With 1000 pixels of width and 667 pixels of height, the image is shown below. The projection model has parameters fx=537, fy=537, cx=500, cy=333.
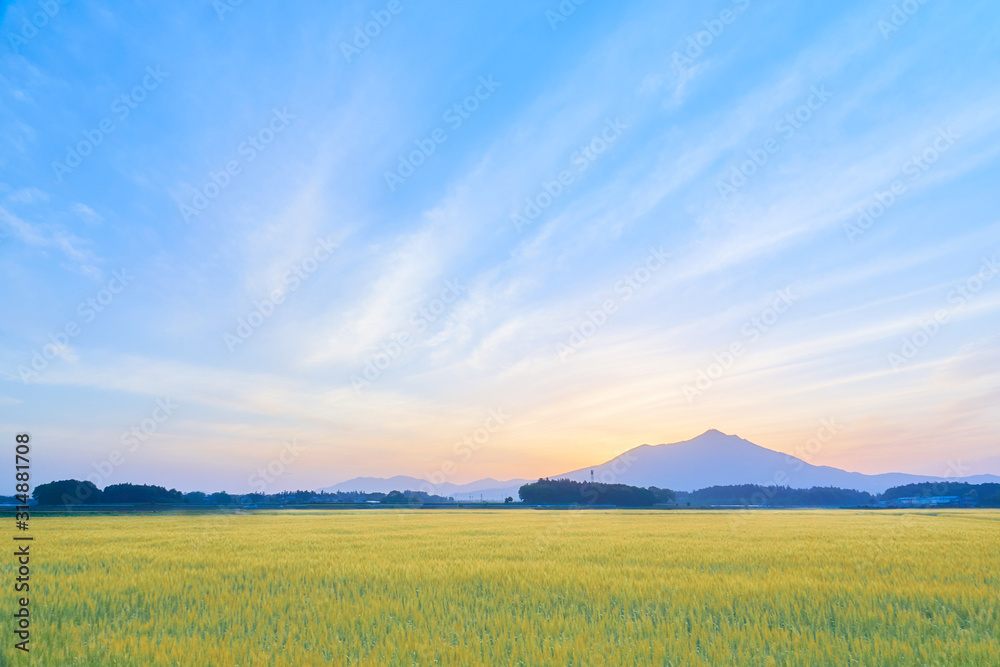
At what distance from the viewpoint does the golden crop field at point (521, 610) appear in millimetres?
6469

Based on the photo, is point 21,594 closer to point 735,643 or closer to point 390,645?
point 390,645

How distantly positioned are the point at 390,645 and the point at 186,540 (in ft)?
71.4

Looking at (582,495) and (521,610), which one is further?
(582,495)

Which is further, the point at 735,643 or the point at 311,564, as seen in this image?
the point at 311,564

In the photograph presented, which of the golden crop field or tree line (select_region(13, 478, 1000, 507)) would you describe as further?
tree line (select_region(13, 478, 1000, 507))

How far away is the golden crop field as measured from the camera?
255 inches

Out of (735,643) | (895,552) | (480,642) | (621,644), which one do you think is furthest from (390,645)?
(895,552)

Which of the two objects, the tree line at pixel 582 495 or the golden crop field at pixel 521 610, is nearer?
the golden crop field at pixel 521 610

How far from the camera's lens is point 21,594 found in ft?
35.7

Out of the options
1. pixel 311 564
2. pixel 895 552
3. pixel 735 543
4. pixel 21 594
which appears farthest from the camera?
pixel 735 543

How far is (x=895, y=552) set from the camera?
1739cm

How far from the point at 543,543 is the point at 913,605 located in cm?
1446

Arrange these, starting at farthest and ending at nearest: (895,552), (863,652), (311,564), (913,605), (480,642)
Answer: (895,552) → (311,564) → (913,605) → (480,642) → (863,652)

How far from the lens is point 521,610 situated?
902 centimetres
